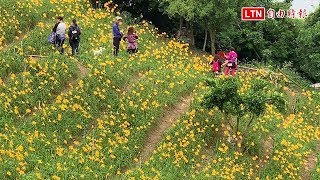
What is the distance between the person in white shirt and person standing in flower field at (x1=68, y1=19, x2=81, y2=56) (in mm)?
258

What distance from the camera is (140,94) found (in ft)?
53.4

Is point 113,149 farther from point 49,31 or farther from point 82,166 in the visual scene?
point 49,31

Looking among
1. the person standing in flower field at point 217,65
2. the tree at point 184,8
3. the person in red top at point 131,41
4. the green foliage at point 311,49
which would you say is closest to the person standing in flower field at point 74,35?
the person in red top at point 131,41

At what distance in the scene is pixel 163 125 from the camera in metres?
15.8

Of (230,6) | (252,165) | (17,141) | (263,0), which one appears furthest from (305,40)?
(17,141)

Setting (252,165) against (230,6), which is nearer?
(252,165)

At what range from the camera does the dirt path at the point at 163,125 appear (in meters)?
14.5

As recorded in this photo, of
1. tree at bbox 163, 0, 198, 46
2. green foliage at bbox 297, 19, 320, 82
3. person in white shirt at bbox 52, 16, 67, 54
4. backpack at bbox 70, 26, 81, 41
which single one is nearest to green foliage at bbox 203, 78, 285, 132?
backpack at bbox 70, 26, 81, 41

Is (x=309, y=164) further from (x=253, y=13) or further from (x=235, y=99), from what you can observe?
(x=253, y=13)

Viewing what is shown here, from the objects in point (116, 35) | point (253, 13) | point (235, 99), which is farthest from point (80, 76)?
point (253, 13)

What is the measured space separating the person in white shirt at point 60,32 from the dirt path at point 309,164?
332 inches

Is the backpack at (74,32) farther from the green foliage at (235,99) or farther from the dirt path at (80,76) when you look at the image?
the green foliage at (235,99)

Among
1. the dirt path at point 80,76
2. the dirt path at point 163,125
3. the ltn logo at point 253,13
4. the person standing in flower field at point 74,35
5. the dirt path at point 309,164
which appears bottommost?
the dirt path at point 309,164

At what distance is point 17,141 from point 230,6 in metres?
13.7
